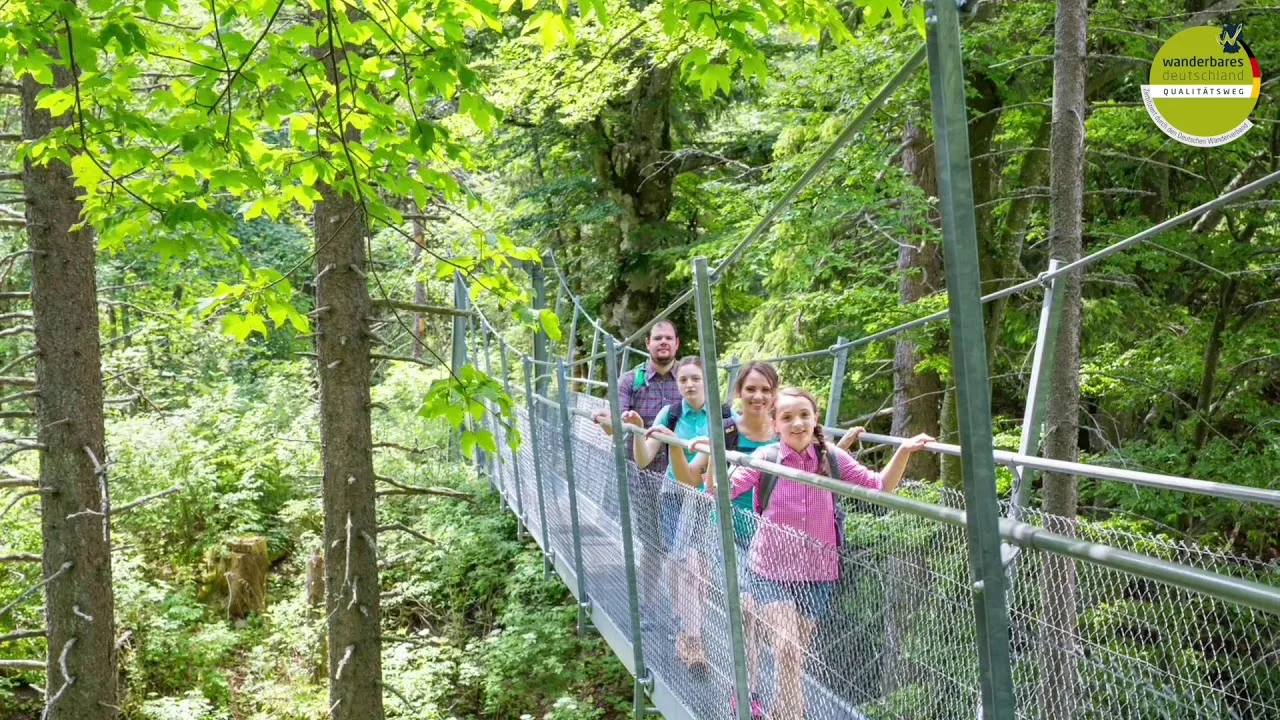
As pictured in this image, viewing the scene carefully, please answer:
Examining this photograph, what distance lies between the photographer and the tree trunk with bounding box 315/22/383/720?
4.56 m

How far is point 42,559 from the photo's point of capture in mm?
4797

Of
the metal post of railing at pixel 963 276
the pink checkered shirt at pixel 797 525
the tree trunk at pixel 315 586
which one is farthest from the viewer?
the tree trunk at pixel 315 586

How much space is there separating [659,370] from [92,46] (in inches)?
95.7

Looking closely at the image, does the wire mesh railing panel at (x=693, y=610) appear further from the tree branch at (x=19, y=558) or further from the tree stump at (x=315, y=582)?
the tree stump at (x=315, y=582)

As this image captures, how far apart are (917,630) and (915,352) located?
4126 millimetres

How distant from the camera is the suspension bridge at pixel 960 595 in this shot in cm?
90

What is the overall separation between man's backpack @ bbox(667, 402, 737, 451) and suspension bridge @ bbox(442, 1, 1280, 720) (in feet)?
0.81

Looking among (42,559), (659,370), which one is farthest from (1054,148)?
(42,559)

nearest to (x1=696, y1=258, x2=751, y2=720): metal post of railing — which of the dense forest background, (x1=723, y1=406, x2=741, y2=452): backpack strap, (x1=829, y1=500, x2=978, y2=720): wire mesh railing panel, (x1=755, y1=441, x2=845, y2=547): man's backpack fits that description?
(x1=755, y1=441, x2=845, y2=547): man's backpack

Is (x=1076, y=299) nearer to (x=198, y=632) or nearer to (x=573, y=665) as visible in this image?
(x=573, y=665)

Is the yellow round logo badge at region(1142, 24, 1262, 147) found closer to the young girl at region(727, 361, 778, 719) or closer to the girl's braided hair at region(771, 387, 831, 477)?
the young girl at region(727, 361, 778, 719)

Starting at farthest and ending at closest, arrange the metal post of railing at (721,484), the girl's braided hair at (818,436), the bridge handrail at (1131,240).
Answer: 1. the girl's braided hair at (818,436)
2. the metal post of railing at (721,484)
3. the bridge handrail at (1131,240)

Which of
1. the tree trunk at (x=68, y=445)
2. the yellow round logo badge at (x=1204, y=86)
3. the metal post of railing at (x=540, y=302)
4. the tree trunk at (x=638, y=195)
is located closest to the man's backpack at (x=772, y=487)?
the yellow round logo badge at (x=1204, y=86)

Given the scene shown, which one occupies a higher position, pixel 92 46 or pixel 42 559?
pixel 92 46
